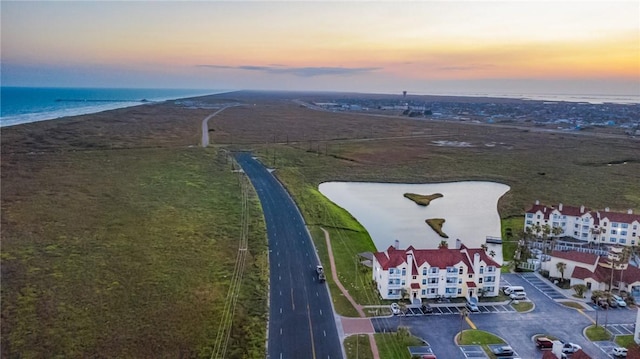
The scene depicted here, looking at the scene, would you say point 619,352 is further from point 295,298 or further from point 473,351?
point 295,298

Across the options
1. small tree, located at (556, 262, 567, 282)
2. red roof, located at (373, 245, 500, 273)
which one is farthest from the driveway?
small tree, located at (556, 262, 567, 282)

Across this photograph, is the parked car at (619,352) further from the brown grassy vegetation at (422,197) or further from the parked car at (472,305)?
the brown grassy vegetation at (422,197)

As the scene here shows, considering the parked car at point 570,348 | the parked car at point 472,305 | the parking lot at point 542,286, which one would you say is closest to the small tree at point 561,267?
the parking lot at point 542,286

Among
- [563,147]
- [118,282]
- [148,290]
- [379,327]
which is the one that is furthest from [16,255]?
[563,147]

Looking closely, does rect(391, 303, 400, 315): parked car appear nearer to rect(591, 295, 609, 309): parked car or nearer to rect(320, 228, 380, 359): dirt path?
rect(320, 228, 380, 359): dirt path

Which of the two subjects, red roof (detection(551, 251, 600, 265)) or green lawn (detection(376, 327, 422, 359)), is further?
red roof (detection(551, 251, 600, 265))

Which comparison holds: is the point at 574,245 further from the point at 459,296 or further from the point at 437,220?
the point at 459,296

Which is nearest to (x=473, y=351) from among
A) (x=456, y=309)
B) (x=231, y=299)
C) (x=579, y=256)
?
(x=456, y=309)
